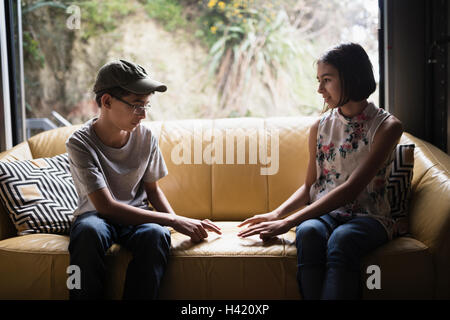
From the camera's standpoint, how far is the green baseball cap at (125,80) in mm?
1512

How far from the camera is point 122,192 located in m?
1.61

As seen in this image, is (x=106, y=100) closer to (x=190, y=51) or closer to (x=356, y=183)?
(x=356, y=183)

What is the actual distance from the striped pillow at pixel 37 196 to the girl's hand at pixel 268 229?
0.76m

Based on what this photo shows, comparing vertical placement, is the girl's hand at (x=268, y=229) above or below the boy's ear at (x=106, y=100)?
below

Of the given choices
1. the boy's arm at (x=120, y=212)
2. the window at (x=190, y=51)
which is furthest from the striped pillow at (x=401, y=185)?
the window at (x=190, y=51)

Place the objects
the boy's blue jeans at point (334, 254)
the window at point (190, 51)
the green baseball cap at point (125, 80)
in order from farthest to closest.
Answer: the window at point (190, 51)
the green baseball cap at point (125, 80)
the boy's blue jeans at point (334, 254)

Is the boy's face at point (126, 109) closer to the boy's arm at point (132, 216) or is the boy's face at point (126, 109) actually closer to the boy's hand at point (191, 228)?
the boy's arm at point (132, 216)

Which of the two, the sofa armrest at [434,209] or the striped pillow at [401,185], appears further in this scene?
the striped pillow at [401,185]

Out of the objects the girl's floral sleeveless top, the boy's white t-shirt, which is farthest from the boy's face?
the girl's floral sleeveless top

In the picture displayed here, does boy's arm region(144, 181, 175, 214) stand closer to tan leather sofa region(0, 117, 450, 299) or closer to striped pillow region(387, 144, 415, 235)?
tan leather sofa region(0, 117, 450, 299)

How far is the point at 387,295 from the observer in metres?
1.41

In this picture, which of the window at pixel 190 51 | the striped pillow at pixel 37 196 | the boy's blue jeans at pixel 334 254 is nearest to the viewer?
the boy's blue jeans at pixel 334 254

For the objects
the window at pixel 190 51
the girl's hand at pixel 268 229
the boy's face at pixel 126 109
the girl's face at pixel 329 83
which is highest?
the window at pixel 190 51

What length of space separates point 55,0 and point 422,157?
8.14 ft
